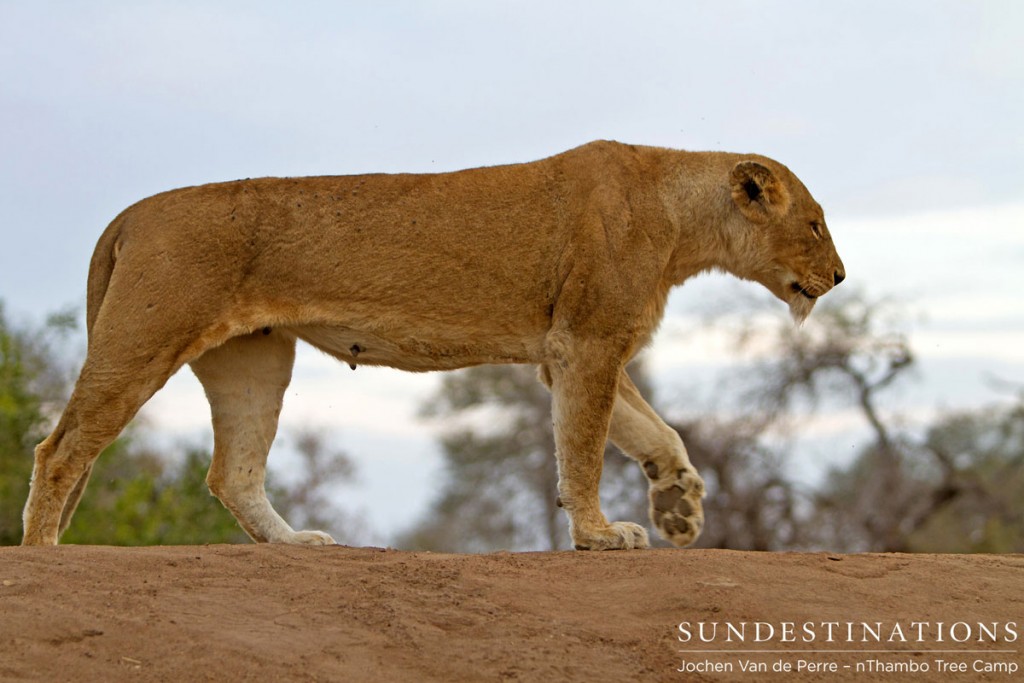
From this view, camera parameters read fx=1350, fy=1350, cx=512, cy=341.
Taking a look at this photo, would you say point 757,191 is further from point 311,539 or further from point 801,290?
point 311,539

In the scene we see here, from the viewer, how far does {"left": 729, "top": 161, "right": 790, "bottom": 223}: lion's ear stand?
6.88 m

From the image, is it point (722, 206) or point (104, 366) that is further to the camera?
point (722, 206)

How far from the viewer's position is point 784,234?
7.01 metres

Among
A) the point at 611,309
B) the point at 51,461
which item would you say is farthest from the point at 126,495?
the point at 611,309

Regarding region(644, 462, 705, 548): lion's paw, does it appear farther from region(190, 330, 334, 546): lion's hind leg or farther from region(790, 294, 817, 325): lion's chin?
region(190, 330, 334, 546): lion's hind leg

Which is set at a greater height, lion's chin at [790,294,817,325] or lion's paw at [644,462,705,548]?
lion's chin at [790,294,817,325]

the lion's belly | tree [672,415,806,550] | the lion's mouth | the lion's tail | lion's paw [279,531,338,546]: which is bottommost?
lion's paw [279,531,338,546]

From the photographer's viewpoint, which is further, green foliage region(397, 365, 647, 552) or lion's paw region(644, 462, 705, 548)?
green foliage region(397, 365, 647, 552)

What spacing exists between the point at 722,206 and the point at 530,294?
1164 millimetres

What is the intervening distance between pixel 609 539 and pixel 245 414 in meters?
2.02

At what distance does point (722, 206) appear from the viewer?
691cm

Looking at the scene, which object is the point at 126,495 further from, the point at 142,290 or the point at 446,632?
the point at 446,632

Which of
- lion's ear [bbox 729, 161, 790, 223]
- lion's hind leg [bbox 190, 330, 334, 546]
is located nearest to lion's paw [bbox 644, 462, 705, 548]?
lion's ear [bbox 729, 161, 790, 223]

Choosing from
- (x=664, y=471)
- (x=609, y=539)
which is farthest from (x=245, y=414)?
(x=664, y=471)
